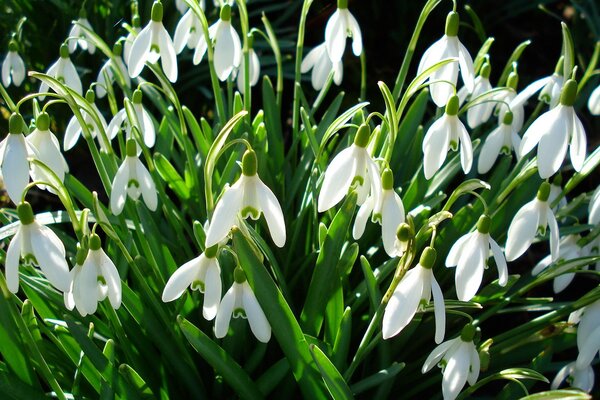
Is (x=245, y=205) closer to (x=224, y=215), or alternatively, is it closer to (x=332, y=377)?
(x=224, y=215)

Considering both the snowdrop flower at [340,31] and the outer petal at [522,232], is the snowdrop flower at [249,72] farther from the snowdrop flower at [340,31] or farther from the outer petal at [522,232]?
the outer petal at [522,232]

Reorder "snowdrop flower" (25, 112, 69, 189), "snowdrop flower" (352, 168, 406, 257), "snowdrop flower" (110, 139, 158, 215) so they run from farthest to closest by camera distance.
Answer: "snowdrop flower" (110, 139, 158, 215) < "snowdrop flower" (25, 112, 69, 189) < "snowdrop flower" (352, 168, 406, 257)

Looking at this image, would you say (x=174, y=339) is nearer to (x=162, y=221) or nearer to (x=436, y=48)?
(x=162, y=221)

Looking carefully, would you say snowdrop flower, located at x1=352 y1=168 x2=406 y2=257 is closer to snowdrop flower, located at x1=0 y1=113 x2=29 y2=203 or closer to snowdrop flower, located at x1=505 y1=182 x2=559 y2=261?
snowdrop flower, located at x1=505 y1=182 x2=559 y2=261

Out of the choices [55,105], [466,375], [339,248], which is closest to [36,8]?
[55,105]

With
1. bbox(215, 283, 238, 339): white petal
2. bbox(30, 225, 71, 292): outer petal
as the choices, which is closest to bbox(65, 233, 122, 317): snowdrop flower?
bbox(30, 225, 71, 292): outer petal

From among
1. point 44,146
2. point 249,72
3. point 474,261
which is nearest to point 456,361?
point 474,261

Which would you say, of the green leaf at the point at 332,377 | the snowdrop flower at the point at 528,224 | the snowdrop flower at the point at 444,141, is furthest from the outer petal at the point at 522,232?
the green leaf at the point at 332,377
